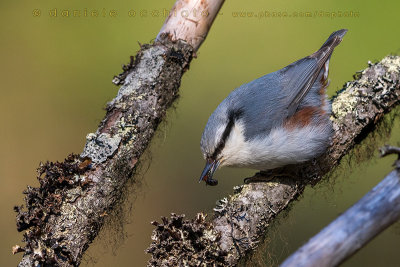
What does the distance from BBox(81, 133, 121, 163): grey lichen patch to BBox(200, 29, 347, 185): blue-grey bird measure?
1.45 feet

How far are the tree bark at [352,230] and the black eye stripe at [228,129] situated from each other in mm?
925

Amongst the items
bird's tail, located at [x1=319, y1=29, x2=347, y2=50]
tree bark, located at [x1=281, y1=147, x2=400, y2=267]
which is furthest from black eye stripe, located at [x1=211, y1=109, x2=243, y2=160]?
tree bark, located at [x1=281, y1=147, x2=400, y2=267]

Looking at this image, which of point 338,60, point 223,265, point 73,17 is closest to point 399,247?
point 338,60

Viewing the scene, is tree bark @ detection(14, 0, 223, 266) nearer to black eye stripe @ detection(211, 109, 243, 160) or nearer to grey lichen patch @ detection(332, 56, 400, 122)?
black eye stripe @ detection(211, 109, 243, 160)

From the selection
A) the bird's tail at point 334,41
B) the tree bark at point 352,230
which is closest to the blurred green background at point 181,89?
the bird's tail at point 334,41

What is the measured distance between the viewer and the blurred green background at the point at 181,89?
3066 mm

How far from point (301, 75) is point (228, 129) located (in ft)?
1.78

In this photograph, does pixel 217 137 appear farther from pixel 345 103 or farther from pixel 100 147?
pixel 345 103

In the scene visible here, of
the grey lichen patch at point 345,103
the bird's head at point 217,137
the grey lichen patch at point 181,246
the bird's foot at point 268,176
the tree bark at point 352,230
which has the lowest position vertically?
the tree bark at point 352,230

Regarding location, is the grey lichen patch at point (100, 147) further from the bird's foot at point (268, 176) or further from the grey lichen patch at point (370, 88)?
the grey lichen patch at point (370, 88)

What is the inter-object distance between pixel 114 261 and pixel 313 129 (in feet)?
4.56

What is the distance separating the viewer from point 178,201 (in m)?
3.13

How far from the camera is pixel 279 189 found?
2139mm

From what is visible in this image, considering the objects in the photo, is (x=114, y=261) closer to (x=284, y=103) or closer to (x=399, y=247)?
(x=284, y=103)
